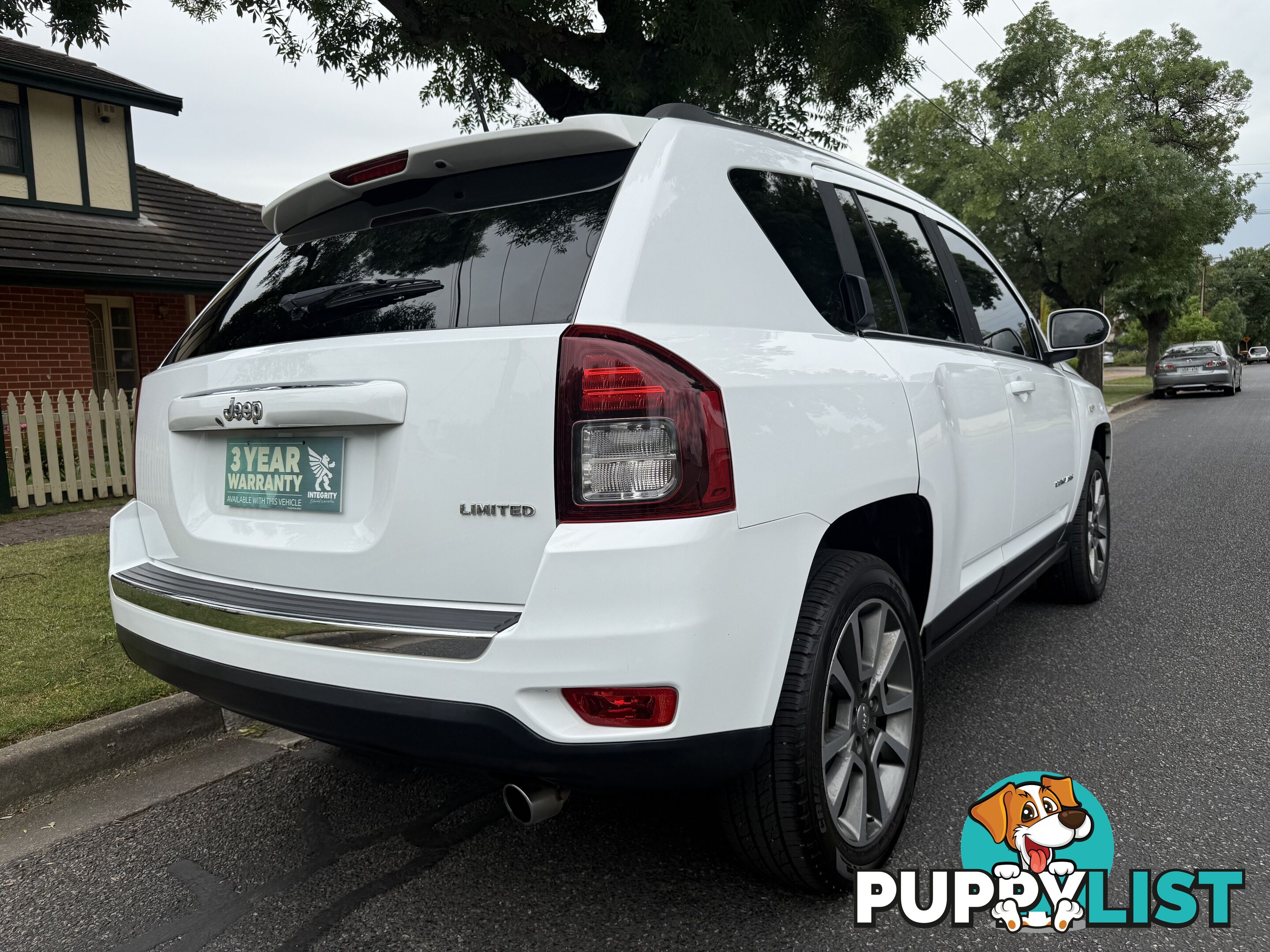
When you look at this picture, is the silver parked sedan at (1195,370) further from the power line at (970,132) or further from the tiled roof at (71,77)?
the tiled roof at (71,77)

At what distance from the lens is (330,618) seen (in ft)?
6.77

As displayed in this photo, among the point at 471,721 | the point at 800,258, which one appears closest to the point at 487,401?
the point at 471,721

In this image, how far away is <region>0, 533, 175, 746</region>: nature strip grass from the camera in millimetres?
3508

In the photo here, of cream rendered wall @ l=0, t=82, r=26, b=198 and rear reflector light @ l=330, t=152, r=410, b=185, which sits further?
cream rendered wall @ l=0, t=82, r=26, b=198

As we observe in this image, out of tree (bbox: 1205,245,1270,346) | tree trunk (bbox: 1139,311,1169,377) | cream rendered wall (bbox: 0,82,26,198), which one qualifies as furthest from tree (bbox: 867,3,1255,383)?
tree (bbox: 1205,245,1270,346)

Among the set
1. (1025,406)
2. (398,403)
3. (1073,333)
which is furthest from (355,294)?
(1073,333)

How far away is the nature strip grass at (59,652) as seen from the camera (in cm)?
351

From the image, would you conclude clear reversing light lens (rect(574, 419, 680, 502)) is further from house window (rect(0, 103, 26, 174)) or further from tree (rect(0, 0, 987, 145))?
house window (rect(0, 103, 26, 174))

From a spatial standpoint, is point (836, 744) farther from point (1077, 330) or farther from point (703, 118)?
point (1077, 330)

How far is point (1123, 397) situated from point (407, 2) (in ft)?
80.5

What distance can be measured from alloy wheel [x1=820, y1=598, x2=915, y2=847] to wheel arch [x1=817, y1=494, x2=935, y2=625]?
0.20 m

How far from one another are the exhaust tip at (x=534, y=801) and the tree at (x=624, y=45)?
18.1ft

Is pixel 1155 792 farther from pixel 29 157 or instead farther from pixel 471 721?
pixel 29 157

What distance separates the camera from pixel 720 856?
2615 millimetres
